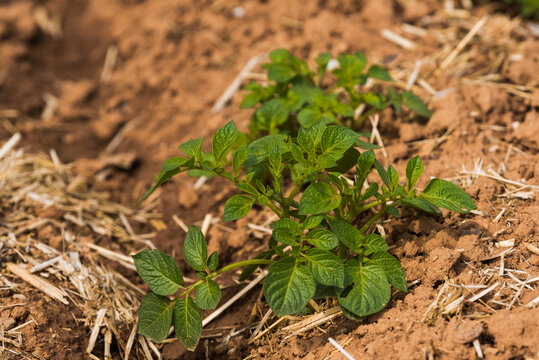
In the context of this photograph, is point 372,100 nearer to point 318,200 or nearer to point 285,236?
point 318,200

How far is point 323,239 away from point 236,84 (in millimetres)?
1866

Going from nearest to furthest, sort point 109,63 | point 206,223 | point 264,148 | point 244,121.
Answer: point 264,148 < point 206,223 < point 244,121 < point 109,63

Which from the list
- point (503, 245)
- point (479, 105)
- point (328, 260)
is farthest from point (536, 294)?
point (479, 105)

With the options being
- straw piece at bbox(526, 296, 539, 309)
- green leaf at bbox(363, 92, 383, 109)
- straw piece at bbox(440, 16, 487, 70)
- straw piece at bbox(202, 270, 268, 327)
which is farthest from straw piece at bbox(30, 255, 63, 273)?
straw piece at bbox(440, 16, 487, 70)

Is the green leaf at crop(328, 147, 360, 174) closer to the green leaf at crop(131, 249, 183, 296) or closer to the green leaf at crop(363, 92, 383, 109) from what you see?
the green leaf at crop(363, 92, 383, 109)

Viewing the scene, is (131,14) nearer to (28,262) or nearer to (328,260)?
(28,262)

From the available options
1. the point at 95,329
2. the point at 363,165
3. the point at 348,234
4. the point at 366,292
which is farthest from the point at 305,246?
the point at 95,329

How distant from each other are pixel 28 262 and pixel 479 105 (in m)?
2.47

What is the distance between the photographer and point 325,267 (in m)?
1.82

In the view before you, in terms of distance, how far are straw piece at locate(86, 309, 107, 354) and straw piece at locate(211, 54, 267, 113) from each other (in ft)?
5.29

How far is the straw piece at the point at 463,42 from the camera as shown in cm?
314

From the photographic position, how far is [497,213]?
2.16 meters

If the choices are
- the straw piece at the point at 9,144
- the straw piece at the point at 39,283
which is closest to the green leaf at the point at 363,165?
the straw piece at the point at 39,283

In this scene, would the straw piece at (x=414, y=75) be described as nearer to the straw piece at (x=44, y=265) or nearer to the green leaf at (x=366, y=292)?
the green leaf at (x=366, y=292)
